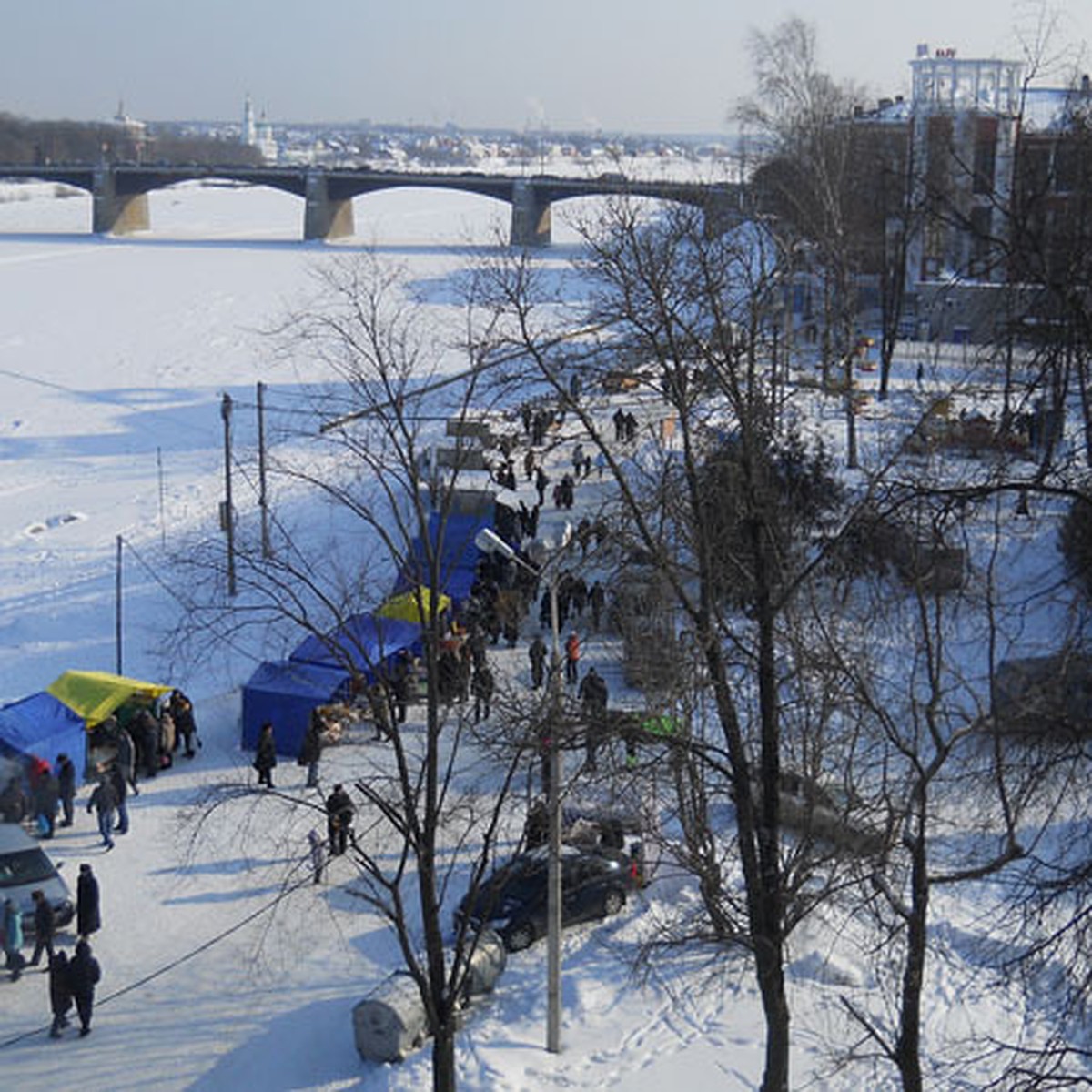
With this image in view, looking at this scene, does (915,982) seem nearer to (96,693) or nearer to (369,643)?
(369,643)

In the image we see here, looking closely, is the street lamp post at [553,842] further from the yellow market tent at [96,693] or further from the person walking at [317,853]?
the yellow market tent at [96,693]

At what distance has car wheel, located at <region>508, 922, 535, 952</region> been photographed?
10.7 metres

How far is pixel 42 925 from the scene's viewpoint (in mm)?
10336

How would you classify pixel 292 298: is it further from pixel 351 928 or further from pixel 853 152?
pixel 351 928

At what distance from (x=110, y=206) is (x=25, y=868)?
6827 cm

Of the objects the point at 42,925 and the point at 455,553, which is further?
the point at 455,553

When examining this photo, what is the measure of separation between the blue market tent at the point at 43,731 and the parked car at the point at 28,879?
5.01 ft

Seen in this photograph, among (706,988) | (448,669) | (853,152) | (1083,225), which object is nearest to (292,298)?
(853,152)

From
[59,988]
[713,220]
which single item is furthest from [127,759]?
[713,220]

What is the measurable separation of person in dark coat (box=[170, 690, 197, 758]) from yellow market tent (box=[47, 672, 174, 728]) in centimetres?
36

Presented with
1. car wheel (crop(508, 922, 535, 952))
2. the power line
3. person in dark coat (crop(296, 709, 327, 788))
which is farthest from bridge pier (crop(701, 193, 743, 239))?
person in dark coat (crop(296, 709, 327, 788))

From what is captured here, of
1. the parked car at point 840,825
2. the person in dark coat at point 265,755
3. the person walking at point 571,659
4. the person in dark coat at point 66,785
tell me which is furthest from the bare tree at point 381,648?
the person in dark coat at point 66,785

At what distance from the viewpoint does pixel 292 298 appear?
4666 cm

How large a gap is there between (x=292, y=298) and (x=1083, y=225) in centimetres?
4332
